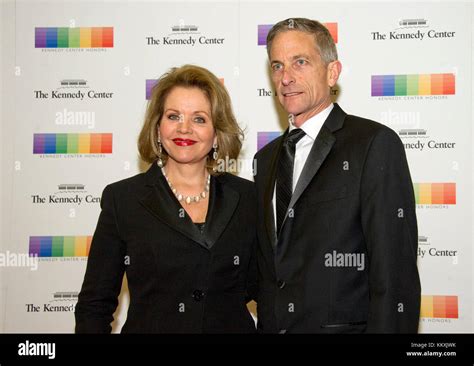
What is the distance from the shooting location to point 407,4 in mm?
3900

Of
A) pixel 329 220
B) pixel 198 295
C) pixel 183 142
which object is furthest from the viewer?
pixel 183 142

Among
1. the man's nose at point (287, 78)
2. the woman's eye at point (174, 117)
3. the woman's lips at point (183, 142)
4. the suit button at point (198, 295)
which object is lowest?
the suit button at point (198, 295)

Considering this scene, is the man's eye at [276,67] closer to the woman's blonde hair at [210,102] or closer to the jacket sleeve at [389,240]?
the woman's blonde hair at [210,102]

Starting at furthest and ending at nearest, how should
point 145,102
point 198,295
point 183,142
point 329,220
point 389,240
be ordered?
point 145,102 → point 183,142 → point 198,295 → point 329,220 → point 389,240

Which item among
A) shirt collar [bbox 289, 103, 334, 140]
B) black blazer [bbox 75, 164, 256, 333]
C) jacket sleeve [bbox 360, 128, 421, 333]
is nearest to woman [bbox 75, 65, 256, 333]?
black blazer [bbox 75, 164, 256, 333]

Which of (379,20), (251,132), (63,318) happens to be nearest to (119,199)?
(251,132)

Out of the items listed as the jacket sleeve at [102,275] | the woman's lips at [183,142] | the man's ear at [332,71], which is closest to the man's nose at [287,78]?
the man's ear at [332,71]

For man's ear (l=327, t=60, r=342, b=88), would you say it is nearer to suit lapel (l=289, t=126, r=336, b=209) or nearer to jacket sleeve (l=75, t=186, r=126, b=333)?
suit lapel (l=289, t=126, r=336, b=209)

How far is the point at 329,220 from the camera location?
2.24 meters

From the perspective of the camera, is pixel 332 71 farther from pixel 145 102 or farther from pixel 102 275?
pixel 145 102

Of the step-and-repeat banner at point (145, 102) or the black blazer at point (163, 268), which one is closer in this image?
the black blazer at point (163, 268)

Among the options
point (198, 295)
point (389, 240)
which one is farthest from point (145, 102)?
point (389, 240)

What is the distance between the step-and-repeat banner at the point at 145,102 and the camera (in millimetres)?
3842

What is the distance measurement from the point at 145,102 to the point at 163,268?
190 cm
